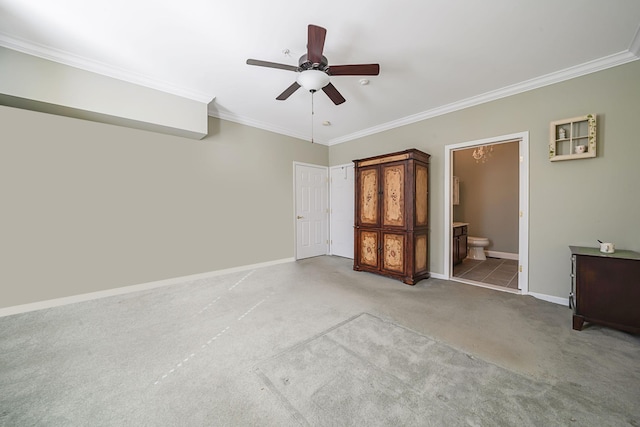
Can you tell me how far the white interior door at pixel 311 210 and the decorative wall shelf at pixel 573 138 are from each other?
12.2 feet

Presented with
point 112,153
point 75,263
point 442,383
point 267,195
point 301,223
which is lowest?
point 442,383

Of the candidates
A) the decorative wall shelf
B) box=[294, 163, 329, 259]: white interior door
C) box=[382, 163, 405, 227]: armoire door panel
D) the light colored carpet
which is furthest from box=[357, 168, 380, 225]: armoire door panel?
the light colored carpet

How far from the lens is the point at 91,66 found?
8.31 ft

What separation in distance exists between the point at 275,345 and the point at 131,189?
9.35ft

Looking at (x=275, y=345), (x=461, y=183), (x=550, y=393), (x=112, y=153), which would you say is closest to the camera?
(x=550, y=393)

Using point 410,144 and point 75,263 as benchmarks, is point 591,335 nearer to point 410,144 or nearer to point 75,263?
point 410,144

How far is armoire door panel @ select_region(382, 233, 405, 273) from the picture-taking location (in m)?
3.47

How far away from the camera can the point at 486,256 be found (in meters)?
5.18

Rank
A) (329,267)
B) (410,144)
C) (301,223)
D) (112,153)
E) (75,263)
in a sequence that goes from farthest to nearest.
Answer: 1. (301,223)
2. (329,267)
3. (410,144)
4. (112,153)
5. (75,263)

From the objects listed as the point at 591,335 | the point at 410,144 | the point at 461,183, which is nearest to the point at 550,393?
the point at 591,335

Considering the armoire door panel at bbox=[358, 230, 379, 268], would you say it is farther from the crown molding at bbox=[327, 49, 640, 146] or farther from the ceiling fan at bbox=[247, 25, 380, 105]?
the ceiling fan at bbox=[247, 25, 380, 105]

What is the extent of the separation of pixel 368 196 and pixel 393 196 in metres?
0.46

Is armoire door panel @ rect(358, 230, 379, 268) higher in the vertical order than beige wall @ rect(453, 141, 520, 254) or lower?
lower

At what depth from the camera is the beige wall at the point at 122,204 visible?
250 centimetres
